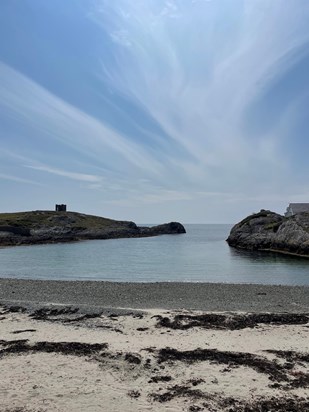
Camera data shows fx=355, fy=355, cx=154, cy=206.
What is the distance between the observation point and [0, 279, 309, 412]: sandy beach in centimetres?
920

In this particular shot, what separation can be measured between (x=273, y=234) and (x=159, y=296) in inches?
2017

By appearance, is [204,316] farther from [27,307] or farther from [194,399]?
[27,307]

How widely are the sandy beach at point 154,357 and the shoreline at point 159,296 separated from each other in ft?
0.96

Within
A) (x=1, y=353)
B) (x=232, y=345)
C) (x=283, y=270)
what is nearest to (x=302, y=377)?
(x=232, y=345)

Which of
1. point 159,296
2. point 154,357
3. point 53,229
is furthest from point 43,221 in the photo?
point 154,357

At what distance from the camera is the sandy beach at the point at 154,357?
9.20 meters

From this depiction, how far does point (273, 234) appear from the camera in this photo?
70562mm

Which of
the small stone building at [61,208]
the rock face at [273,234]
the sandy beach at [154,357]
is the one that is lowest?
the sandy beach at [154,357]

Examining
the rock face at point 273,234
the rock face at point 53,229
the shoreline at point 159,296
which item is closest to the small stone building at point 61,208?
the rock face at point 53,229

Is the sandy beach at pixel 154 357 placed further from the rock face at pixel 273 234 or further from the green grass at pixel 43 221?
the green grass at pixel 43 221

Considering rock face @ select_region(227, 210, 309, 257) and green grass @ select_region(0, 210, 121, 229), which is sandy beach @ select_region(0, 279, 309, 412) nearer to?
rock face @ select_region(227, 210, 309, 257)

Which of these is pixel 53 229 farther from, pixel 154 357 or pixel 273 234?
pixel 154 357

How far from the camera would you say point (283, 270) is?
42.5m

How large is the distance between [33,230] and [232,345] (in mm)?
103914
